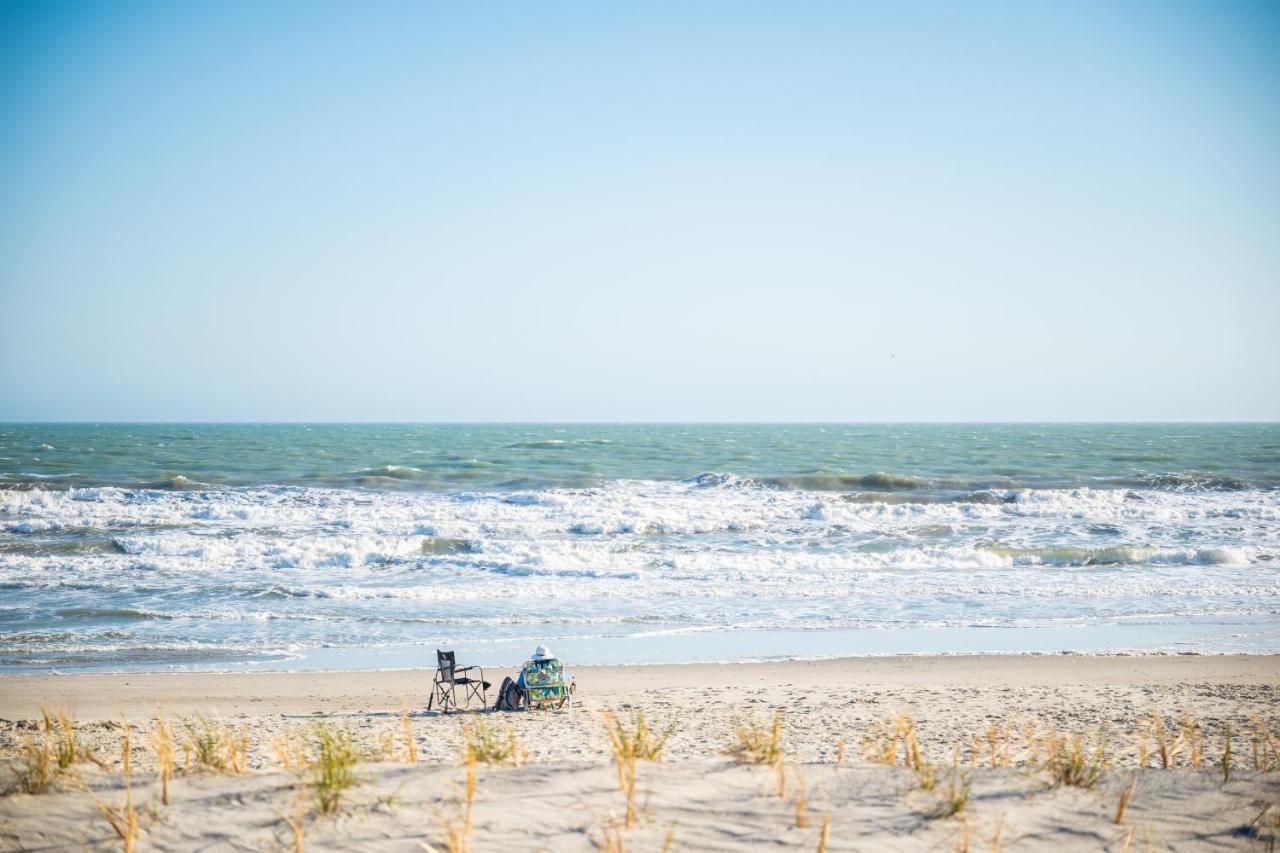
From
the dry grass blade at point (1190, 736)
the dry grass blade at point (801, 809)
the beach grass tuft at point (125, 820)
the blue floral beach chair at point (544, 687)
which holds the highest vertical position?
the dry grass blade at point (801, 809)

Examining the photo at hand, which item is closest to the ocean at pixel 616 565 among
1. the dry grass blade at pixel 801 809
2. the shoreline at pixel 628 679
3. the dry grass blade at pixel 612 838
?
the shoreline at pixel 628 679

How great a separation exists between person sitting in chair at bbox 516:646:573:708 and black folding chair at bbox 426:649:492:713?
1.77 ft

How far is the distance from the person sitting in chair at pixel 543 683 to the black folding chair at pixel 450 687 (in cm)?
54

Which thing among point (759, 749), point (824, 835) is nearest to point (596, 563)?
point (759, 749)

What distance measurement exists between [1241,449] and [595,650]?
61.0m

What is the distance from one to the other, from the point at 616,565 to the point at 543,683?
33.7 ft

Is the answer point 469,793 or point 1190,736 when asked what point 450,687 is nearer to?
point 469,793

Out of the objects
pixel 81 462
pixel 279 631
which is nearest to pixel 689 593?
pixel 279 631

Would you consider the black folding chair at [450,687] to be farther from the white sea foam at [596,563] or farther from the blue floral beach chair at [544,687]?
the white sea foam at [596,563]

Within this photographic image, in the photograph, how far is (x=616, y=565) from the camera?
→ 19.7 metres

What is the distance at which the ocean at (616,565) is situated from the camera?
13133 mm

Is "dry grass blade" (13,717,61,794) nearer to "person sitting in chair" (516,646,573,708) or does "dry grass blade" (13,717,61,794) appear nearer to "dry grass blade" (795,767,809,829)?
"dry grass blade" (795,767,809,829)

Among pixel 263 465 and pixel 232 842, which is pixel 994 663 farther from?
pixel 263 465

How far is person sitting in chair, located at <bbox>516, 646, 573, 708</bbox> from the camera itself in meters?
9.47
